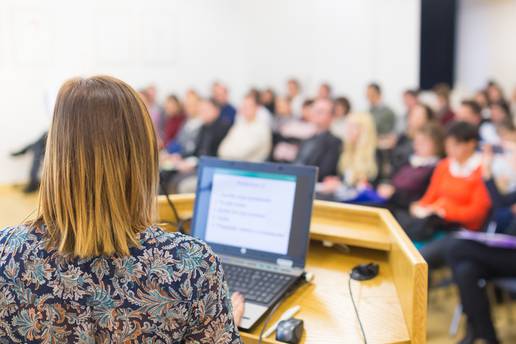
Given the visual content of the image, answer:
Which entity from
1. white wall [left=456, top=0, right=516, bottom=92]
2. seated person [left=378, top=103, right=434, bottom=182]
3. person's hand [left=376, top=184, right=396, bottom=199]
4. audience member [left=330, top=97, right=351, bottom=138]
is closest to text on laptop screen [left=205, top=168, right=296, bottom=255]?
person's hand [left=376, top=184, right=396, bottom=199]

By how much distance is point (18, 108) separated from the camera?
6566 millimetres

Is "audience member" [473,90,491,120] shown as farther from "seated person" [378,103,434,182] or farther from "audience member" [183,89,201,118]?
"audience member" [183,89,201,118]

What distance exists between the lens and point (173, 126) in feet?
25.0

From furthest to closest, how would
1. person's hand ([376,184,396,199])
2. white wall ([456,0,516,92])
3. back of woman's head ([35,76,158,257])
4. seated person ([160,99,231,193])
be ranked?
white wall ([456,0,516,92]) → seated person ([160,99,231,193]) → person's hand ([376,184,396,199]) → back of woman's head ([35,76,158,257])

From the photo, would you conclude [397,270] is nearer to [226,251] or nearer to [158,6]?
[226,251]

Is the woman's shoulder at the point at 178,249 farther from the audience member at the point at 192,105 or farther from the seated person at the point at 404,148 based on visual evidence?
the audience member at the point at 192,105

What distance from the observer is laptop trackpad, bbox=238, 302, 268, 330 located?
4.31ft

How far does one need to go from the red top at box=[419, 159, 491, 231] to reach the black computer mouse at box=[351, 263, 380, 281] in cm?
189

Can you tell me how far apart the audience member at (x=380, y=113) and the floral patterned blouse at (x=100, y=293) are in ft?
20.6

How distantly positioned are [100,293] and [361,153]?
3.90m

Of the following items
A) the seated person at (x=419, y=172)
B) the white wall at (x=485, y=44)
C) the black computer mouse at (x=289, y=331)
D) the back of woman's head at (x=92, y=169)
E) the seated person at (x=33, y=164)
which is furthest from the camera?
the white wall at (x=485, y=44)

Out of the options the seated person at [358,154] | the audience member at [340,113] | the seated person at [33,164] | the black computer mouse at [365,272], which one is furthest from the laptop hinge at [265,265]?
the seated person at [33,164]

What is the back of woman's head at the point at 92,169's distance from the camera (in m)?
0.96

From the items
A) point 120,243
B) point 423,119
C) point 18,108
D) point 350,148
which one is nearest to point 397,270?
point 120,243
